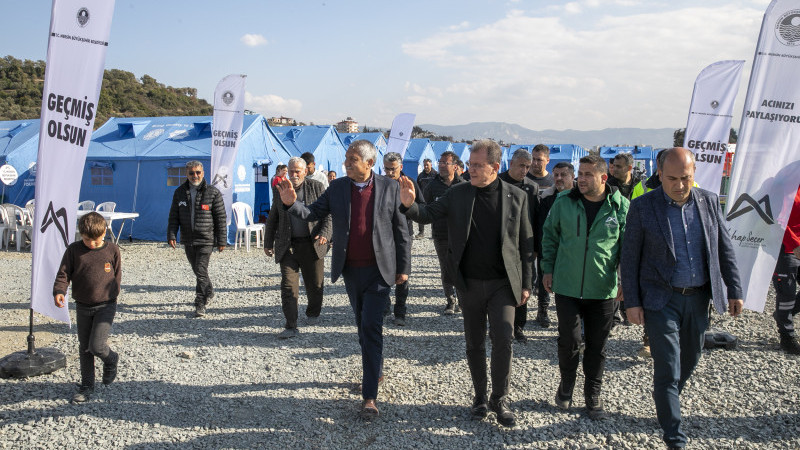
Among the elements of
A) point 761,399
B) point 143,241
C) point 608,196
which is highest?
point 608,196

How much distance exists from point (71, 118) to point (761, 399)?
6.33m

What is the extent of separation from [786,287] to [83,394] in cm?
665

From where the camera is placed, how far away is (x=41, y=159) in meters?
4.50

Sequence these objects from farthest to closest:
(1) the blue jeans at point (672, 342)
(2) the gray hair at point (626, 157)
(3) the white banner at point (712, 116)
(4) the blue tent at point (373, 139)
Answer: (4) the blue tent at point (373, 139), (3) the white banner at point (712, 116), (2) the gray hair at point (626, 157), (1) the blue jeans at point (672, 342)

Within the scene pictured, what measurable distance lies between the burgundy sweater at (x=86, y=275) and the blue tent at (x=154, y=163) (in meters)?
9.54

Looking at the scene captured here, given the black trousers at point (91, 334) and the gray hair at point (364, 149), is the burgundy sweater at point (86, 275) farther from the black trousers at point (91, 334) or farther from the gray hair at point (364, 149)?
the gray hair at point (364, 149)

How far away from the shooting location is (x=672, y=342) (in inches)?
127

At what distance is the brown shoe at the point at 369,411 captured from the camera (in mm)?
3863

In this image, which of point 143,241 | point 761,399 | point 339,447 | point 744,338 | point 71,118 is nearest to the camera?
point 339,447

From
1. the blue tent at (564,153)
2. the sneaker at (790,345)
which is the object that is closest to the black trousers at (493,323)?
the sneaker at (790,345)

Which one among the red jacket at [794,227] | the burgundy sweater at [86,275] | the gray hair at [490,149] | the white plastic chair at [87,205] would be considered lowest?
the white plastic chair at [87,205]

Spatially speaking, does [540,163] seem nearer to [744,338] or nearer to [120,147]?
[744,338]

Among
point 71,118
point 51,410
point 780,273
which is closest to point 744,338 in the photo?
point 780,273

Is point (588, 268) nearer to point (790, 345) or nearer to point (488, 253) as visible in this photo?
point (488, 253)
